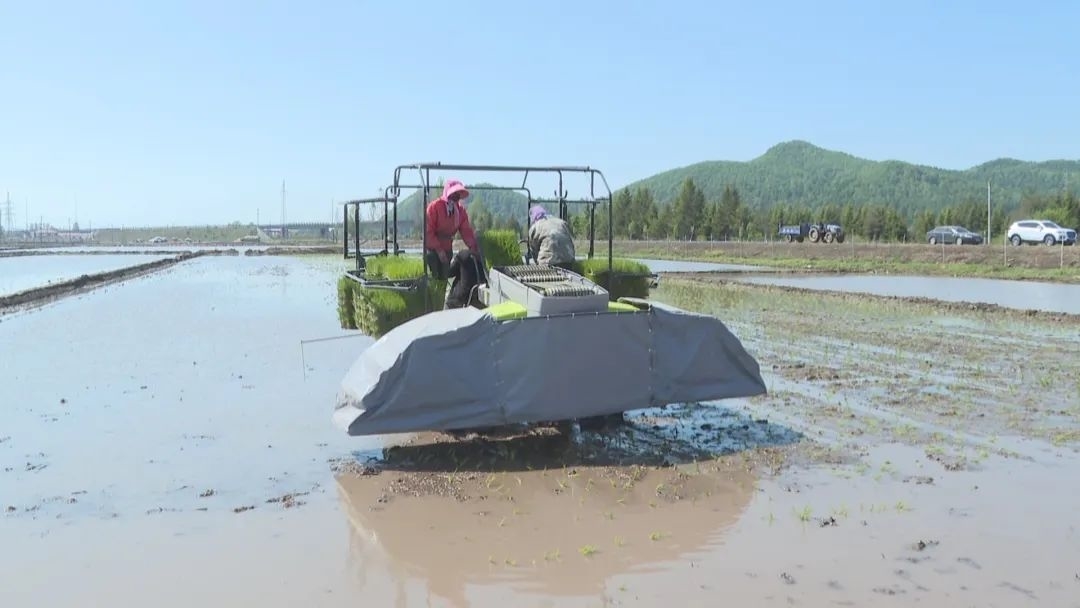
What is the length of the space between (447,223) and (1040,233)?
4383cm

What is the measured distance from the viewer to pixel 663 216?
282 ft

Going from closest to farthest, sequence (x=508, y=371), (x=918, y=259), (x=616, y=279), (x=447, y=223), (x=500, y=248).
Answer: (x=508, y=371), (x=447, y=223), (x=500, y=248), (x=616, y=279), (x=918, y=259)

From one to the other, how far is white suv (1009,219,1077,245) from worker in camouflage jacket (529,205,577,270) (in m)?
41.6

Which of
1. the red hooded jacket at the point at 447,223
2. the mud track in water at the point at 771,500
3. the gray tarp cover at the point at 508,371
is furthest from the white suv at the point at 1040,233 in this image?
the gray tarp cover at the point at 508,371

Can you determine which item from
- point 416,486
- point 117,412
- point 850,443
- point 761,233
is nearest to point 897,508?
point 850,443

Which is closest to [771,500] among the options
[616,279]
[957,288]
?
[616,279]

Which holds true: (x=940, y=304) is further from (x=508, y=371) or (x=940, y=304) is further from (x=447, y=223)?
(x=508, y=371)

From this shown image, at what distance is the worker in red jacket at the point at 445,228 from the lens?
29.2 feet

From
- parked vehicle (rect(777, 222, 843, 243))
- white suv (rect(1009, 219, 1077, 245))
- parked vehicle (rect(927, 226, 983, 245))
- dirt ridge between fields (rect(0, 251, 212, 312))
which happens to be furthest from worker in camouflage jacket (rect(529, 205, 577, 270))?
parked vehicle (rect(777, 222, 843, 243))

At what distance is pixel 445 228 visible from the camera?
9.09 meters

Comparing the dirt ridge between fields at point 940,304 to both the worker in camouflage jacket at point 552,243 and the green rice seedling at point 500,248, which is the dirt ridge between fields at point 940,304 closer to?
the worker in camouflage jacket at point 552,243

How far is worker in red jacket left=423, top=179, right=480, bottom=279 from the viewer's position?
891 cm

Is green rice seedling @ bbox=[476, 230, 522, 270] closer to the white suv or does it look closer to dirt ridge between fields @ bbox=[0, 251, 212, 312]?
dirt ridge between fields @ bbox=[0, 251, 212, 312]

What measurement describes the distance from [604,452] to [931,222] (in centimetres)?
7010
